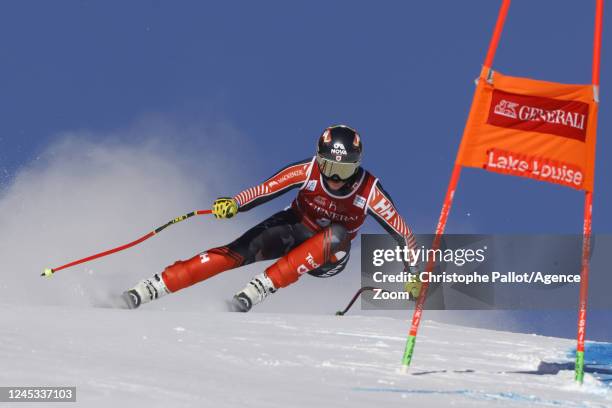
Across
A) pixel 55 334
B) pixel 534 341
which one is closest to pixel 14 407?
pixel 55 334

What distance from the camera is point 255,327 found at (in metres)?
6.30

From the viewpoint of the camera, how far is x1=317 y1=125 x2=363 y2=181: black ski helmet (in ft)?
→ 25.9

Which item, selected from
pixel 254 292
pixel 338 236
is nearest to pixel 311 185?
pixel 338 236

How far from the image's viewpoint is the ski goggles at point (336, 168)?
26.1ft

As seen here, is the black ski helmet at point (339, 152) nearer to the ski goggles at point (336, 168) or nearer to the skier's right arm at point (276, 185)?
the ski goggles at point (336, 168)

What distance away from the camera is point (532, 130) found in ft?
17.9

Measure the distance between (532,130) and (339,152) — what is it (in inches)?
105

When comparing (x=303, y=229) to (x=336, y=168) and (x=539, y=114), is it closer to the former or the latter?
(x=336, y=168)

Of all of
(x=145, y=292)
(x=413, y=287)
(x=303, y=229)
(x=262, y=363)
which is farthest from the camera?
(x=303, y=229)

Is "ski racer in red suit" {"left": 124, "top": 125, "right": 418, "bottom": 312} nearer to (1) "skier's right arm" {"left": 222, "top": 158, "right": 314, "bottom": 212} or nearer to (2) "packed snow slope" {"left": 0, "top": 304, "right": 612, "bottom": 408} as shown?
(1) "skier's right arm" {"left": 222, "top": 158, "right": 314, "bottom": 212}

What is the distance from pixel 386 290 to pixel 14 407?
6.06m

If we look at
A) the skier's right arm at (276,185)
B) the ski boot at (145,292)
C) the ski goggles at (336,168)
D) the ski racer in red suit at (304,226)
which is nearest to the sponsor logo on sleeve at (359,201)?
the ski racer in red suit at (304,226)

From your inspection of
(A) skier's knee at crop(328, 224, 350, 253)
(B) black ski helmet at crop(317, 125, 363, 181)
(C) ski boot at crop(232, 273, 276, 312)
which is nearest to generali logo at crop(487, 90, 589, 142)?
(B) black ski helmet at crop(317, 125, 363, 181)

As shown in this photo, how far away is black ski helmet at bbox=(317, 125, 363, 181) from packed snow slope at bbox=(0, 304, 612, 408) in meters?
1.53
